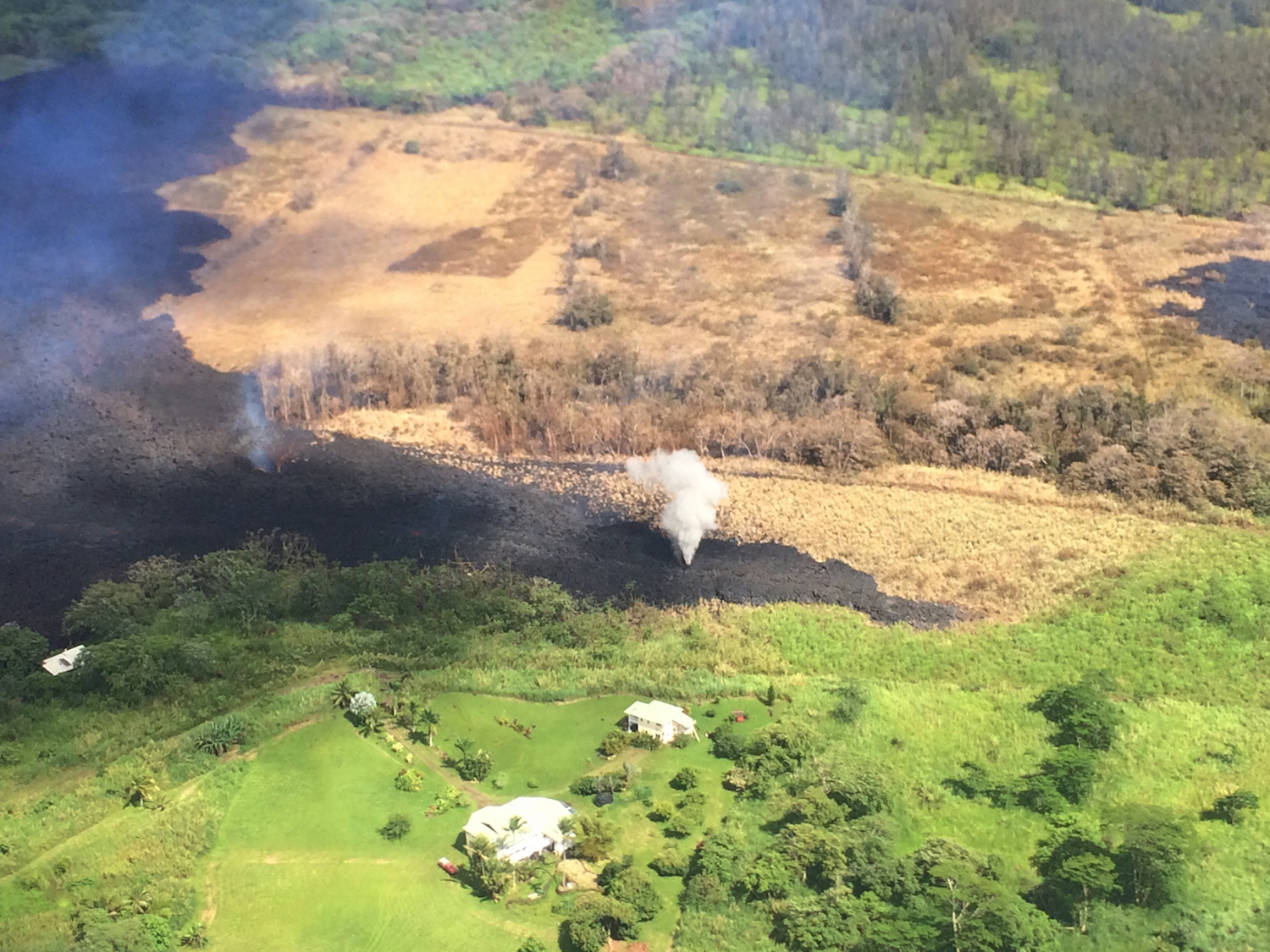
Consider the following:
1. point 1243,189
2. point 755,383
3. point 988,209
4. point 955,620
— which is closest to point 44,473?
point 755,383

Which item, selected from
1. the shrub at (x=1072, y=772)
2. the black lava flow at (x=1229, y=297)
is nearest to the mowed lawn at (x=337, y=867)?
the shrub at (x=1072, y=772)

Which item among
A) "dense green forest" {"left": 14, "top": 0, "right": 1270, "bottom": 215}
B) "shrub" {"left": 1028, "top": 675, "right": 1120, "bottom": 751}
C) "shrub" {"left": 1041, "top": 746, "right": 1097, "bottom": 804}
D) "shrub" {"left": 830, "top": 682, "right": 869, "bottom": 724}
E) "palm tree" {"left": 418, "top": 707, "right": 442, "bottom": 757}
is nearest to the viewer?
"shrub" {"left": 1041, "top": 746, "right": 1097, "bottom": 804}

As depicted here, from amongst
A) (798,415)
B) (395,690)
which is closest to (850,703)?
(395,690)

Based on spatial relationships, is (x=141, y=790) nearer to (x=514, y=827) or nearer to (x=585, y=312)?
(x=514, y=827)

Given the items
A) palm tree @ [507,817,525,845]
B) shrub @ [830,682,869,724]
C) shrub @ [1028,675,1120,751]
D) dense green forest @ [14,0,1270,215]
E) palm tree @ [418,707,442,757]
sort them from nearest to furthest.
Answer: palm tree @ [507,817,525,845], shrub @ [1028,675,1120,751], palm tree @ [418,707,442,757], shrub @ [830,682,869,724], dense green forest @ [14,0,1270,215]

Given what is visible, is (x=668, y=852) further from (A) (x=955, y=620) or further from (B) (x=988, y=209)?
(B) (x=988, y=209)

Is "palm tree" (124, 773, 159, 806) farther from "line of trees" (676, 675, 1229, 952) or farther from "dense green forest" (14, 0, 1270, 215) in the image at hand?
"dense green forest" (14, 0, 1270, 215)

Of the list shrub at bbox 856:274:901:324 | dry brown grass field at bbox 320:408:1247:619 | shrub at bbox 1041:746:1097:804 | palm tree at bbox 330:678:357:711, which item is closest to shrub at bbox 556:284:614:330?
shrub at bbox 856:274:901:324
